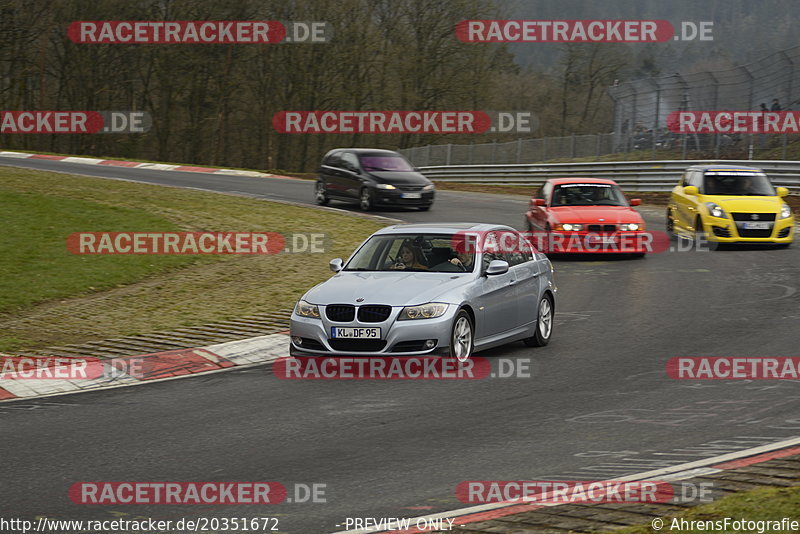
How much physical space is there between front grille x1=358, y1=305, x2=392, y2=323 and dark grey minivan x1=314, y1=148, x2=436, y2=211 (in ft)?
57.8

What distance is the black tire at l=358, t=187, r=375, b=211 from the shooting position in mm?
28688

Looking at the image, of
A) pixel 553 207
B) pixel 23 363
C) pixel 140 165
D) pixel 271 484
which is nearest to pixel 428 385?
pixel 271 484

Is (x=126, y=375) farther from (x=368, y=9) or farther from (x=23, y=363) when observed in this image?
(x=368, y=9)

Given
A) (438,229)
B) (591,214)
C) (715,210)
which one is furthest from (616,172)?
(438,229)

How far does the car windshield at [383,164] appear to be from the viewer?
2936cm

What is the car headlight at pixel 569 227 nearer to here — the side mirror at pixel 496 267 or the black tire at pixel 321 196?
the side mirror at pixel 496 267

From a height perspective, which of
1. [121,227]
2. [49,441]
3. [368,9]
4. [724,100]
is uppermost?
[368,9]

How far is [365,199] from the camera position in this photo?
1137 inches

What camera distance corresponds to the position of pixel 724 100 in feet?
111

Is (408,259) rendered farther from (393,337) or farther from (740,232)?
(740,232)

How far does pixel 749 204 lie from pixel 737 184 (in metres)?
0.92

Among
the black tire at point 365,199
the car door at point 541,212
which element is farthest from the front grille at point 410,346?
the black tire at point 365,199

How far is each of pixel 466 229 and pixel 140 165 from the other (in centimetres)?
3299

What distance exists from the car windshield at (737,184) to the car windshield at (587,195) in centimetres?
237
